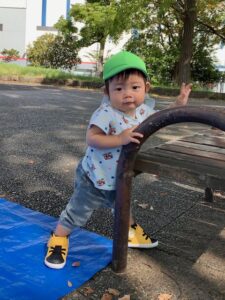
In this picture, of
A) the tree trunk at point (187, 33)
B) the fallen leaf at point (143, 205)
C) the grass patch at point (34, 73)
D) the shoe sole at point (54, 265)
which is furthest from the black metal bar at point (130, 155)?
the grass patch at point (34, 73)

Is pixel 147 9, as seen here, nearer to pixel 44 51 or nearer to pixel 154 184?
pixel 44 51

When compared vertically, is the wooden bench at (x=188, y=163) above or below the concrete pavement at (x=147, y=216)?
above

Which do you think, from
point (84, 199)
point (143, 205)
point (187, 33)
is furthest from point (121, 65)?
point (187, 33)

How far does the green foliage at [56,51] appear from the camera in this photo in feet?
81.9

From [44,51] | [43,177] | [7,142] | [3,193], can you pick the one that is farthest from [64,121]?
[44,51]

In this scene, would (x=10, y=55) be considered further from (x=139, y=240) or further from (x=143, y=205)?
(x=139, y=240)

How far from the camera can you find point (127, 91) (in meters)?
1.98

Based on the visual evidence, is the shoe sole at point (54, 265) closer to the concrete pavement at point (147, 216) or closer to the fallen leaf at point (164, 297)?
the concrete pavement at point (147, 216)

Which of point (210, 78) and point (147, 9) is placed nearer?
point (147, 9)

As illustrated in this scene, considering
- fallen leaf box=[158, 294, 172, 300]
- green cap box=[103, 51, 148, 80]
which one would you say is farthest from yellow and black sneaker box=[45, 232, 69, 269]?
green cap box=[103, 51, 148, 80]

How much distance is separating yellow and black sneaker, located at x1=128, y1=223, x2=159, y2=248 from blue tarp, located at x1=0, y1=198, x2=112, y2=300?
0.39 ft

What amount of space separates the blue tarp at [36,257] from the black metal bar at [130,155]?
18 centimetres

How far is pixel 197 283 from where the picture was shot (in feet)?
6.73

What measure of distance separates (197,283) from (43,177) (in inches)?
71.8
